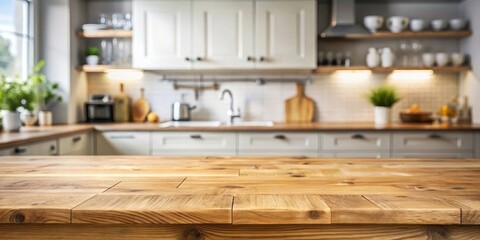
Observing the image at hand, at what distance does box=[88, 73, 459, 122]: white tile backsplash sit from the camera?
4.44 m

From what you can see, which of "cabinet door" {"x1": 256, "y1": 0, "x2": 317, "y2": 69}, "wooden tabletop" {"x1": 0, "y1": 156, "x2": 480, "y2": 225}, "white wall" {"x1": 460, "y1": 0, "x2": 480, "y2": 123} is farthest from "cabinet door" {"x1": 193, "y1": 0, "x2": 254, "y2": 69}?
"wooden tabletop" {"x1": 0, "y1": 156, "x2": 480, "y2": 225}

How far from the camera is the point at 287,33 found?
4.06 meters

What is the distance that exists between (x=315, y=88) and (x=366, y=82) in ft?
1.65

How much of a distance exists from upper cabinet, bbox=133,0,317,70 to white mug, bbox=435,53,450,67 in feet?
3.92

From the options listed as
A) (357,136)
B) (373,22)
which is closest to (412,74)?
(373,22)

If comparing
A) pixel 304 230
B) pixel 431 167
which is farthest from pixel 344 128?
pixel 304 230

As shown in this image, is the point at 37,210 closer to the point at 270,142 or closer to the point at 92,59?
the point at 270,142

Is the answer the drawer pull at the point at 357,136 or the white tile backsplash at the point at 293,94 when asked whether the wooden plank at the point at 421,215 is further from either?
the white tile backsplash at the point at 293,94

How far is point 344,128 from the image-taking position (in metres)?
3.71

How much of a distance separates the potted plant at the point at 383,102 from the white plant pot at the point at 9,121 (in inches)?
119

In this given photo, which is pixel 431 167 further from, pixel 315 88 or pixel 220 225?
pixel 315 88

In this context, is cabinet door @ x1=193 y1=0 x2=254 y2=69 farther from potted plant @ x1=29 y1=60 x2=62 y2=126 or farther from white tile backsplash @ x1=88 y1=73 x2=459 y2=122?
potted plant @ x1=29 y1=60 x2=62 y2=126

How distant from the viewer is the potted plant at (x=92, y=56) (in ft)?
14.1

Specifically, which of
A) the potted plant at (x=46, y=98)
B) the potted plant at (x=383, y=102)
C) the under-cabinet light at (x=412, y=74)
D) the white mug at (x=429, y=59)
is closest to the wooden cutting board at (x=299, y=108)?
the potted plant at (x=383, y=102)
